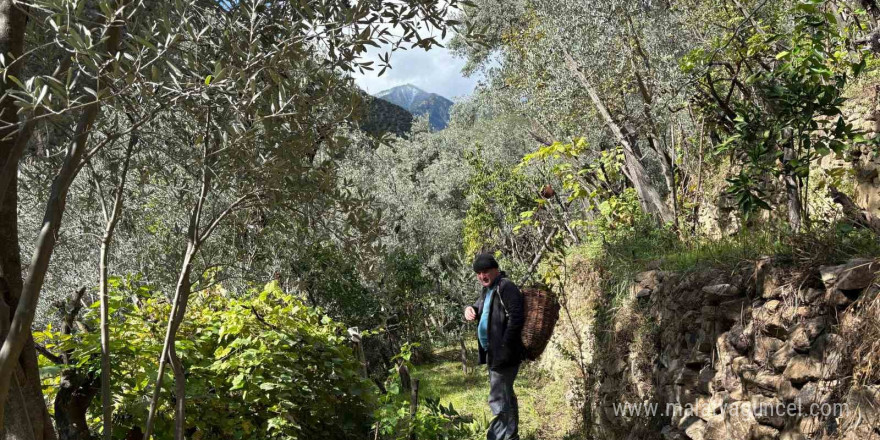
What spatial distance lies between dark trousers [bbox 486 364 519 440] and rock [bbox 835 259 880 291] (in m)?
2.70

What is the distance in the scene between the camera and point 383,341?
1255 cm

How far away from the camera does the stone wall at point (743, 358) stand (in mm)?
3557

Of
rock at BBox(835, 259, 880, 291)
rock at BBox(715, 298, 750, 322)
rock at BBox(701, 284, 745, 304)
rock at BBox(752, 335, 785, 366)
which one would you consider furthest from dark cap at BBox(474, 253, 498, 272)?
rock at BBox(835, 259, 880, 291)

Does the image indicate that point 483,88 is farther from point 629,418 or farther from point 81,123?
point 81,123

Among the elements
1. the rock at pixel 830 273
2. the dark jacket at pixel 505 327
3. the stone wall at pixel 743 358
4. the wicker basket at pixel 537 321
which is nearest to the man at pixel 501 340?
the dark jacket at pixel 505 327

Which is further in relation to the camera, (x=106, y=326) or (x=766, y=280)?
(x=766, y=280)

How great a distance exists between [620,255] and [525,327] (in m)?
2.19

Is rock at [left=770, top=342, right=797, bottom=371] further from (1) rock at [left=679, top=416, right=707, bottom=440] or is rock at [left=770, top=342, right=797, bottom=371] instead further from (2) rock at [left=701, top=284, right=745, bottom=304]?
(1) rock at [left=679, top=416, right=707, bottom=440]

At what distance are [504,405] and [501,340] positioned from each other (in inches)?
24.8

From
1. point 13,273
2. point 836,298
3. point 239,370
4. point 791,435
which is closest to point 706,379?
point 791,435

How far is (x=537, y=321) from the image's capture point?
5074 mm

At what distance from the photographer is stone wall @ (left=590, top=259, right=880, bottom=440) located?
356 centimetres

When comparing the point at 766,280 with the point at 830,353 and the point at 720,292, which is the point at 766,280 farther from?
the point at 830,353

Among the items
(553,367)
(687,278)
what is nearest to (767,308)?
(687,278)
